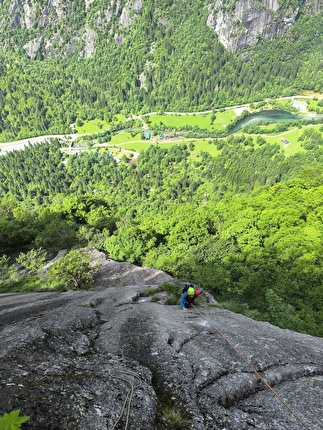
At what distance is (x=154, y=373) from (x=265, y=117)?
21626 cm

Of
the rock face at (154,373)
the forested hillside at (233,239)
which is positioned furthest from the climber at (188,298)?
the forested hillside at (233,239)

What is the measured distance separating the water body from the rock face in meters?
194

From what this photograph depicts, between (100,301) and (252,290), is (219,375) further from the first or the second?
(252,290)

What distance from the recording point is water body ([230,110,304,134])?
185 m

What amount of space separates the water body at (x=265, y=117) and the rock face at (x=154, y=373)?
194m

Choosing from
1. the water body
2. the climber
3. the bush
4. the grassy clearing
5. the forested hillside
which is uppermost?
the bush

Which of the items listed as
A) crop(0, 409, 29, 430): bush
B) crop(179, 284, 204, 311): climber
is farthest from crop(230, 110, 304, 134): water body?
crop(0, 409, 29, 430): bush

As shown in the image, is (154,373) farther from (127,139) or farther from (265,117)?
(265,117)

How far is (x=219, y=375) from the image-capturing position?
27.3 feet

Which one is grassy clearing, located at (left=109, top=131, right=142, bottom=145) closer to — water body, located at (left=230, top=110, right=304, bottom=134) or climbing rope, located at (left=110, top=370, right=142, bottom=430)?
water body, located at (left=230, top=110, right=304, bottom=134)

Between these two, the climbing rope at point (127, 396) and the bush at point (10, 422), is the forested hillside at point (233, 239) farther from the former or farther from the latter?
the bush at point (10, 422)

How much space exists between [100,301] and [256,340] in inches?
486

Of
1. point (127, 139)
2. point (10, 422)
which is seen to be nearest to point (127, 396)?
point (10, 422)

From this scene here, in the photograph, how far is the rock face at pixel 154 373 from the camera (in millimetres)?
5855
